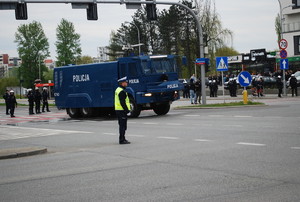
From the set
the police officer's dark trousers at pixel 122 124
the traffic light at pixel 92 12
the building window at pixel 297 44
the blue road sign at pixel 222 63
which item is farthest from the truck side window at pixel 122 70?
the building window at pixel 297 44

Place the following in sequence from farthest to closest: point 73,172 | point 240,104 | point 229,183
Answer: point 240,104
point 73,172
point 229,183

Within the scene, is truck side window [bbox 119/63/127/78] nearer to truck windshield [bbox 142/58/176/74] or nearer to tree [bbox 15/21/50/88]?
truck windshield [bbox 142/58/176/74]

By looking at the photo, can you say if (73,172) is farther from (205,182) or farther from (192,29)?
(192,29)

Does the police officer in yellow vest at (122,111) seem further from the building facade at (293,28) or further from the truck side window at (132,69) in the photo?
the building facade at (293,28)

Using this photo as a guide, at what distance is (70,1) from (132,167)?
1597 cm

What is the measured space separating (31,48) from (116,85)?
85428 millimetres

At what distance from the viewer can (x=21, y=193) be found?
7578mm

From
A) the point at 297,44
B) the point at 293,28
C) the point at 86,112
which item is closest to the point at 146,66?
the point at 86,112

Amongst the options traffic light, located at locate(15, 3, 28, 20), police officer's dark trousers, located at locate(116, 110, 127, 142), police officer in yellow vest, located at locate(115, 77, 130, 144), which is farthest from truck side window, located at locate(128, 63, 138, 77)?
police officer's dark trousers, located at locate(116, 110, 127, 142)

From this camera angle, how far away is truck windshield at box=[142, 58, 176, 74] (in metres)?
25.3

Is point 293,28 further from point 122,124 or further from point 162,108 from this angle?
point 122,124

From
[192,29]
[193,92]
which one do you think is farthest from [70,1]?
[192,29]

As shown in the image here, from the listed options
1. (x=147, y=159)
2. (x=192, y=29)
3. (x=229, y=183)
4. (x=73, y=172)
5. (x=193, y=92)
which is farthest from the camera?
(x=192, y=29)

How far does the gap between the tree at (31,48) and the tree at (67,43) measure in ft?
12.7
